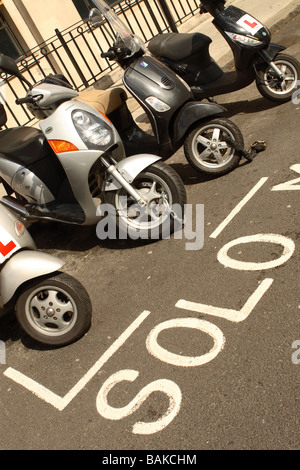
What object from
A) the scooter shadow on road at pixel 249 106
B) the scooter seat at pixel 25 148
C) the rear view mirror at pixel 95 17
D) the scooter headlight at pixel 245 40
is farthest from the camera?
the scooter shadow on road at pixel 249 106

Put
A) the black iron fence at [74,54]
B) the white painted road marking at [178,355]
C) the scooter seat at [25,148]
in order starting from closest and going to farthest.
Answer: the white painted road marking at [178,355]
the scooter seat at [25,148]
the black iron fence at [74,54]

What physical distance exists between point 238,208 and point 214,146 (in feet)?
2.41

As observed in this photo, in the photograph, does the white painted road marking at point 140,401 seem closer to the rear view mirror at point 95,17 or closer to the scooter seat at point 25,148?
the scooter seat at point 25,148

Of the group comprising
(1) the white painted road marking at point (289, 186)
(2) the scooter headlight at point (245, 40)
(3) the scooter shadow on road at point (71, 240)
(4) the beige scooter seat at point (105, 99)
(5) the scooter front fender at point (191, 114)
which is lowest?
(1) the white painted road marking at point (289, 186)

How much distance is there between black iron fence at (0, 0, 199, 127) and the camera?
8.00 metres

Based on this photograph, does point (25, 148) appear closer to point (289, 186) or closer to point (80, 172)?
point (80, 172)

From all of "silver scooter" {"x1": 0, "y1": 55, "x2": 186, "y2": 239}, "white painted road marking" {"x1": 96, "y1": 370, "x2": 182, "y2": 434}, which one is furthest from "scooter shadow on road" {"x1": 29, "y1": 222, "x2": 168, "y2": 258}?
"white painted road marking" {"x1": 96, "y1": 370, "x2": 182, "y2": 434}

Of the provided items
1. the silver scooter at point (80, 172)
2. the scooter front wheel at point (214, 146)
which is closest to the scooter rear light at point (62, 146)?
the silver scooter at point (80, 172)

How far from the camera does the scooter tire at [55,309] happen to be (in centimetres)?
326

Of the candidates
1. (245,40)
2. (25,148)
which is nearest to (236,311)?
(25,148)

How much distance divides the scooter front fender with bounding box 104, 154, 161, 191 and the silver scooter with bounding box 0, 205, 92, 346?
0.83 m

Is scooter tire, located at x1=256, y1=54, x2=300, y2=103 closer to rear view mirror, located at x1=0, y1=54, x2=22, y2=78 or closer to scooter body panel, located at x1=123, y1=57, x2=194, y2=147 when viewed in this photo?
scooter body panel, located at x1=123, y1=57, x2=194, y2=147

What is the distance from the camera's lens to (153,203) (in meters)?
4.00
